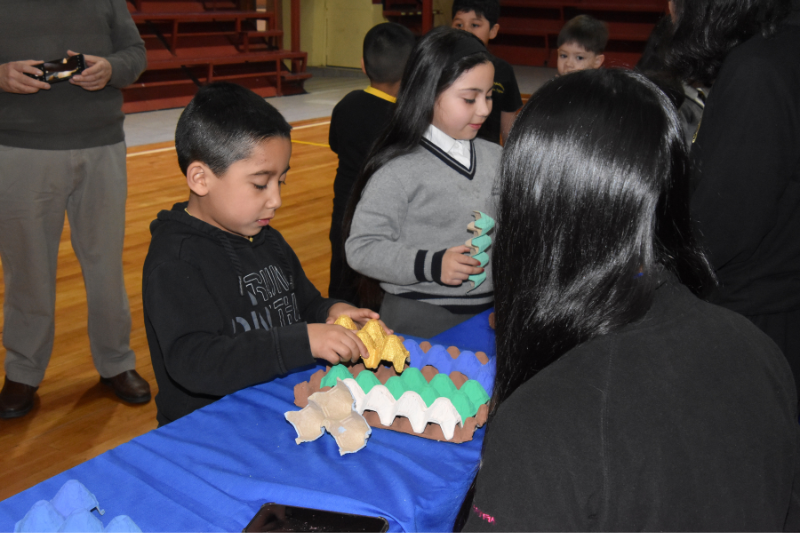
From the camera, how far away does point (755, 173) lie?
4.22ft

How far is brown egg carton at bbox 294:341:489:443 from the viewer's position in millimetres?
1132

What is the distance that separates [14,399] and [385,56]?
195 centimetres

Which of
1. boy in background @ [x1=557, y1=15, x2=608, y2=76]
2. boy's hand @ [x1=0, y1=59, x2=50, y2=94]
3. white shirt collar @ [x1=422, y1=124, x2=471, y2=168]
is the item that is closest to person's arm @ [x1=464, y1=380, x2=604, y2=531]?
white shirt collar @ [x1=422, y1=124, x2=471, y2=168]

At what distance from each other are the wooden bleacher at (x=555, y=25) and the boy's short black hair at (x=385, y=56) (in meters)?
10.0

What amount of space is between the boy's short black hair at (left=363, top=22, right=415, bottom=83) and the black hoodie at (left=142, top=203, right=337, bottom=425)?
1376 millimetres

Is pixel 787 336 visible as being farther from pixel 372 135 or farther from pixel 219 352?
pixel 372 135

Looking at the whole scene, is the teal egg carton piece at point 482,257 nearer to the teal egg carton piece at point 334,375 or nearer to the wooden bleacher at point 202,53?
the teal egg carton piece at point 334,375

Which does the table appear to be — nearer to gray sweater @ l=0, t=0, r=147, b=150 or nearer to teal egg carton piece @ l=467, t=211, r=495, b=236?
teal egg carton piece @ l=467, t=211, r=495, b=236

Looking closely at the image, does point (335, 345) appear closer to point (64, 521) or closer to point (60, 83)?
point (64, 521)

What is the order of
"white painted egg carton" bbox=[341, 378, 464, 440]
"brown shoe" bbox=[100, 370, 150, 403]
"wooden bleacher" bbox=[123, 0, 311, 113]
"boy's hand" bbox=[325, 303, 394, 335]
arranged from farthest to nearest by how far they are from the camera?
"wooden bleacher" bbox=[123, 0, 311, 113], "brown shoe" bbox=[100, 370, 150, 403], "boy's hand" bbox=[325, 303, 394, 335], "white painted egg carton" bbox=[341, 378, 464, 440]

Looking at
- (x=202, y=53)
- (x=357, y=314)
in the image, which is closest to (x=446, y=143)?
(x=357, y=314)

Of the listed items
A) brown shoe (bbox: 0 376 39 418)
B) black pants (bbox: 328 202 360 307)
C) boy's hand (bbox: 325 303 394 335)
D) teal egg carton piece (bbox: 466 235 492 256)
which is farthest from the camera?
black pants (bbox: 328 202 360 307)

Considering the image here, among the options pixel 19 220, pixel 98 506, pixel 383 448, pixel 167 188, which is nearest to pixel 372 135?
pixel 19 220

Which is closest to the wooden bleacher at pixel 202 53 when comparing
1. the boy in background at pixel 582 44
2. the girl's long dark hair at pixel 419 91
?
the boy in background at pixel 582 44
